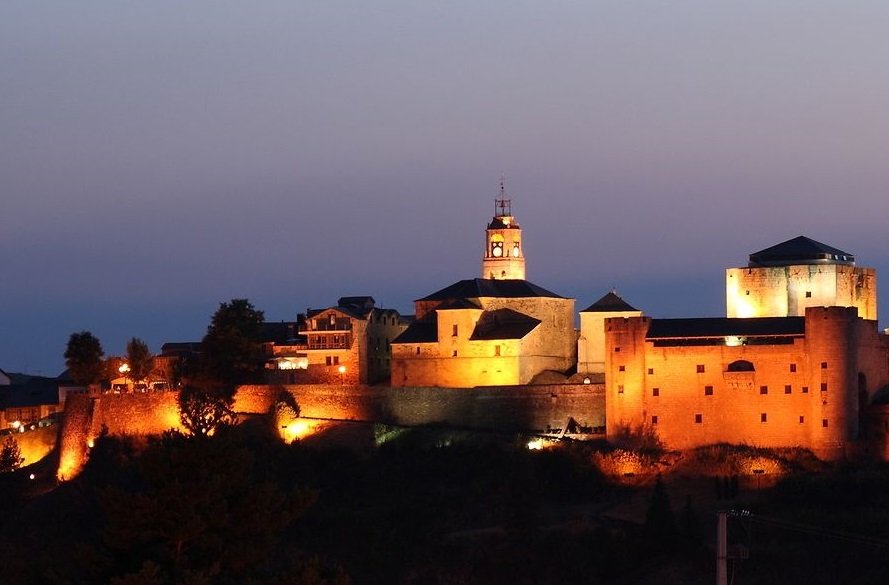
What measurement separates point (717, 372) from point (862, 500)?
6.86 meters

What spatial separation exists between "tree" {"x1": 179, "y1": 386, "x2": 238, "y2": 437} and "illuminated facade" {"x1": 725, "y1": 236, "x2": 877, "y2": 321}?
19.0m

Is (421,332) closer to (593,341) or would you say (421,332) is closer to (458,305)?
(458,305)

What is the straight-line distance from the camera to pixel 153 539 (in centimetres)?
3881

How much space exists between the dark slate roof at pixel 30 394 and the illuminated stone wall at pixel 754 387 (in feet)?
111

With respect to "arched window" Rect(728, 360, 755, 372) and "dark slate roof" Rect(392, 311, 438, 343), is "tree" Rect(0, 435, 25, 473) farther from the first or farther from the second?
"arched window" Rect(728, 360, 755, 372)

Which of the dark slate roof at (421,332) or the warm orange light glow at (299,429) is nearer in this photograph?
the warm orange light glow at (299,429)

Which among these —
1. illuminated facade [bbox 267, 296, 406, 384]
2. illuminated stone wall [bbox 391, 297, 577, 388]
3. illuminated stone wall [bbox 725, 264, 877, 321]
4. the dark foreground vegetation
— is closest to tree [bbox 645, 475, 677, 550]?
the dark foreground vegetation

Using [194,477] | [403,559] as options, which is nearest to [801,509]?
[403,559]

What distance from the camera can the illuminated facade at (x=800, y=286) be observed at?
7844 cm

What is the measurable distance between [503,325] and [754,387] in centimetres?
1300

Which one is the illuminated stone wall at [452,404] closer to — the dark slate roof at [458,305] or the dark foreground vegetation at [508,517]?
the dark foreground vegetation at [508,517]

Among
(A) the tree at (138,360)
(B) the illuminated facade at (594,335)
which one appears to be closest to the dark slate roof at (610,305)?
(B) the illuminated facade at (594,335)

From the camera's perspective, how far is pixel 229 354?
3236 inches

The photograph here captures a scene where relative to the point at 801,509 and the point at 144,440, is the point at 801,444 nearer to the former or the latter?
the point at 801,509
